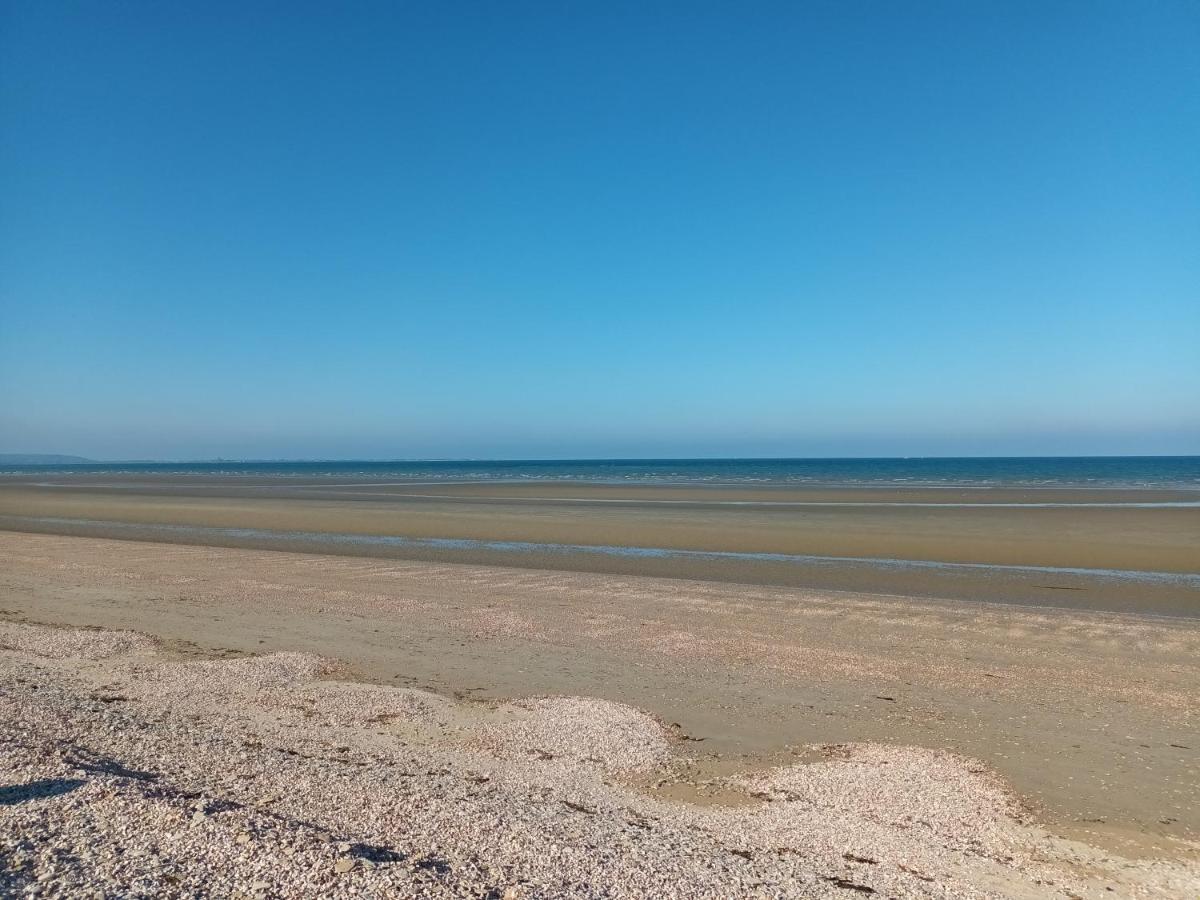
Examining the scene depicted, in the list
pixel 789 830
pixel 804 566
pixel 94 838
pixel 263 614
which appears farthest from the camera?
pixel 804 566

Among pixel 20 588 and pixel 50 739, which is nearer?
pixel 50 739

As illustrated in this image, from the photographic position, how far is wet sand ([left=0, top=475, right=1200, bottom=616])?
17.4 m

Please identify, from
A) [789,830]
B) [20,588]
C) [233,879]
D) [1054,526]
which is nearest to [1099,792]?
[789,830]

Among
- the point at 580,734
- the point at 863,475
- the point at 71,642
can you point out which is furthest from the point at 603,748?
the point at 863,475

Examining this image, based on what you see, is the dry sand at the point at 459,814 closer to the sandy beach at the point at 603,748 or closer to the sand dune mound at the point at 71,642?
the sandy beach at the point at 603,748

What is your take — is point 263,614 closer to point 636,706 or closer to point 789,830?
point 636,706

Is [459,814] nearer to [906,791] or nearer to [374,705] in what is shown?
[374,705]

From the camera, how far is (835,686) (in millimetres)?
9406

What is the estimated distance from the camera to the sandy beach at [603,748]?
4.79m

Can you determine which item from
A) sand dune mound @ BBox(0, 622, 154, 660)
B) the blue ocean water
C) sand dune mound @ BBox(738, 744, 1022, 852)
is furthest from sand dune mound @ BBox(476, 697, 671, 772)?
the blue ocean water

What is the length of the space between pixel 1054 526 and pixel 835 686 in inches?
889

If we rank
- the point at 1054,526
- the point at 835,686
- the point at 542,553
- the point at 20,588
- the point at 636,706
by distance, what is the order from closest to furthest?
1. the point at 636,706
2. the point at 835,686
3. the point at 20,588
4. the point at 542,553
5. the point at 1054,526

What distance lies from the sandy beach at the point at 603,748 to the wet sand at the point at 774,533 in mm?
3578

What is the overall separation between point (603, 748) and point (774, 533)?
1975cm
